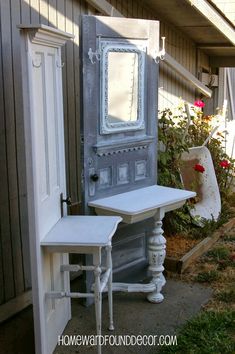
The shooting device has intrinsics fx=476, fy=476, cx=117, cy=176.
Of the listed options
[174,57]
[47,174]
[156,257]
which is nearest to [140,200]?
[156,257]

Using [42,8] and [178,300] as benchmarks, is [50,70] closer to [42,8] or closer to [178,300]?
[42,8]

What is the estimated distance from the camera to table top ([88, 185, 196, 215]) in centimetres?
368

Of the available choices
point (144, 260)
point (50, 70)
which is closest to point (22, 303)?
point (144, 260)

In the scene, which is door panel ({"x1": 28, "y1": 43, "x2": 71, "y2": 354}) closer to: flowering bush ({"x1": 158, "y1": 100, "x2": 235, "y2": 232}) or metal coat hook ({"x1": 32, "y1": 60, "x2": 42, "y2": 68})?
metal coat hook ({"x1": 32, "y1": 60, "x2": 42, "y2": 68})

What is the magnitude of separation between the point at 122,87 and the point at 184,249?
2.03 m

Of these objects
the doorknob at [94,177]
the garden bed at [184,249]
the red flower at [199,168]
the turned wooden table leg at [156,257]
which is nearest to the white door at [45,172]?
the doorknob at [94,177]

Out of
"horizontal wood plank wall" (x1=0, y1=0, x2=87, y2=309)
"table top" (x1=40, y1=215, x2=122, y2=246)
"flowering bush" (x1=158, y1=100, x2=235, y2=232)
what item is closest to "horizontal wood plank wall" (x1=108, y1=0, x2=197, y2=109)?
"flowering bush" (x1=158, y1=100, x2=235, y2=232)

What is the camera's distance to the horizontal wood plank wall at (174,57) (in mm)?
5762

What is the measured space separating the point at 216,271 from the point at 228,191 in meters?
2.09

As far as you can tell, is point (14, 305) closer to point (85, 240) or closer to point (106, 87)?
A: point (85, 240)

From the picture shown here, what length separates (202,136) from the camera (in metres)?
6.40

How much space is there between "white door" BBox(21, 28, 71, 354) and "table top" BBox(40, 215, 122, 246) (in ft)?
0.19

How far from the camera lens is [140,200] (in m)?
3.92

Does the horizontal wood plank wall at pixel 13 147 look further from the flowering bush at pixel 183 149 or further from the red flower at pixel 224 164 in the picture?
the red flower at pixel 224 164
